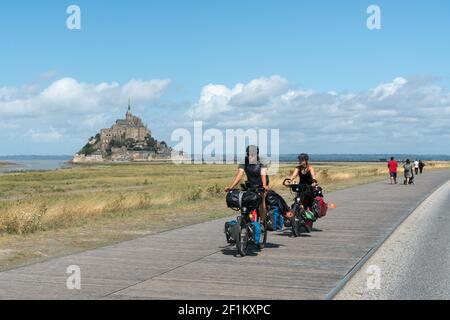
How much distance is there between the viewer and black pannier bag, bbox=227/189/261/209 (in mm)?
10242

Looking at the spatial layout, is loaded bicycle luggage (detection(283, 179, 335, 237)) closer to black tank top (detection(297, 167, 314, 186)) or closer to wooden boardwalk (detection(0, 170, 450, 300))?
black tank top (detection(297, 167, 314, 186))

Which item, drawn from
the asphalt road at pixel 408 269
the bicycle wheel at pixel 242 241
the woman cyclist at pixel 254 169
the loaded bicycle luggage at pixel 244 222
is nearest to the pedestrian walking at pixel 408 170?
the asphalt road at pixel 408 269

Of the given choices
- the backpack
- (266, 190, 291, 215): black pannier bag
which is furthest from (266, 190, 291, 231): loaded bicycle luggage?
the backpack

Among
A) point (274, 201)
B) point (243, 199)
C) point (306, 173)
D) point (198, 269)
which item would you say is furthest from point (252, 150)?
point (306, 173)

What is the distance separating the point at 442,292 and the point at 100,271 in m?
4.73

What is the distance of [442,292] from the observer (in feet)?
24.5

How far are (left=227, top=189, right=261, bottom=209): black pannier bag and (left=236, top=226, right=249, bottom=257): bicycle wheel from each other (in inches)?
17.0

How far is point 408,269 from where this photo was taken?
359 inches

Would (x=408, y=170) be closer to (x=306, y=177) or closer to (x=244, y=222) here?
(x=306, y=177)

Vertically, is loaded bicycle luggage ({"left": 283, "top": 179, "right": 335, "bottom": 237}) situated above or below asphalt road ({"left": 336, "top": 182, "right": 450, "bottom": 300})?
above

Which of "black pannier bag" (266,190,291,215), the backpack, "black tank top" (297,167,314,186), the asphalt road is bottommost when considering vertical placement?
the asphalt road

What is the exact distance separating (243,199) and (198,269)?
1755 mm
